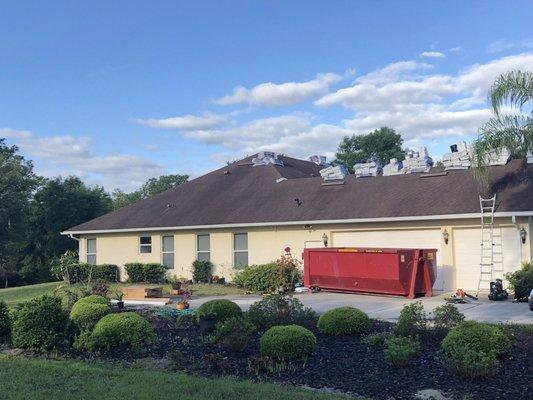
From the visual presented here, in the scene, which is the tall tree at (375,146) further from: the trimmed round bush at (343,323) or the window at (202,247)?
the trimmed round bush at (343,323)

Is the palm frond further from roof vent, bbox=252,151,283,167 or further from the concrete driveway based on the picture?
roof vent, bbox=252,151,283,167

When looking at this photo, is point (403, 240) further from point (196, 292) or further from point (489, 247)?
point (196, 292)

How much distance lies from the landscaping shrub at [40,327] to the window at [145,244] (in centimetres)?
1859

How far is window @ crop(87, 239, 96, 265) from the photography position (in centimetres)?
3109

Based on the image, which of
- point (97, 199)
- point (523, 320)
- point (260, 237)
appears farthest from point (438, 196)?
point (97, 199)

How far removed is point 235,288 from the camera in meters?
24.2

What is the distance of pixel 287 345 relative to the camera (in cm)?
866

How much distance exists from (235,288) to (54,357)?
1485 cm

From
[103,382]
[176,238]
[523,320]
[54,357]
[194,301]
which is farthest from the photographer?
Result: [176,238]

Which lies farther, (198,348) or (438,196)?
(438,196)

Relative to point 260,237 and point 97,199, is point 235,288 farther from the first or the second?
point 97,199

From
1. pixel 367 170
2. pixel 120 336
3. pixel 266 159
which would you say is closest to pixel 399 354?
pixel 120 336

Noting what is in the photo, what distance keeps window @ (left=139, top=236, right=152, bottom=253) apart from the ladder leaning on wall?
1550 centimetres

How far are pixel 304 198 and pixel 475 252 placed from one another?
821 cm
